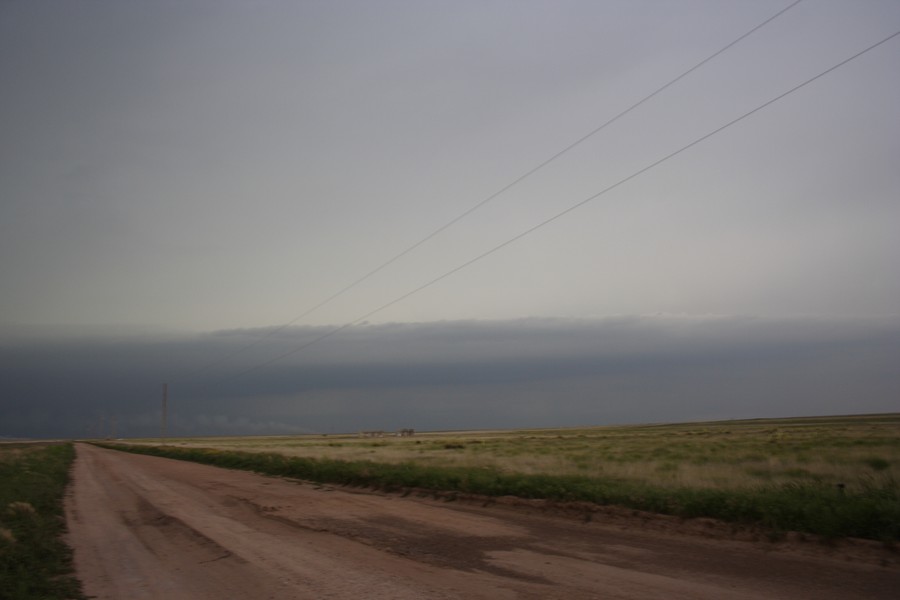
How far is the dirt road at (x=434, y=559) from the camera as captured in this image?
8.92 meters

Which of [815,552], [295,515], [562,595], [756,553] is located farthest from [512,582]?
[295,515]

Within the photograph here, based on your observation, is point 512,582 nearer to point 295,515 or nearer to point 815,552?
point 815,552

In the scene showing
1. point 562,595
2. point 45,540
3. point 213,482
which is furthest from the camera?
point 213,482

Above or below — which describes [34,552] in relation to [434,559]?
above

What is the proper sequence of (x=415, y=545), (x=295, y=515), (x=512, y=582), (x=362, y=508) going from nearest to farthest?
(x=512, y=582)
(x=415, y=545)
(x=295, y=515)
(x=362, y=508)

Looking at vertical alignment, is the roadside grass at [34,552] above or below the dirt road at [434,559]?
above

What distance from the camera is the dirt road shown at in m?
8.92

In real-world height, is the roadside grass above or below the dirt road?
above

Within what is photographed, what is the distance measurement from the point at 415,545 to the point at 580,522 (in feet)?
13.9

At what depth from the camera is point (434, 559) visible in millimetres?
11180

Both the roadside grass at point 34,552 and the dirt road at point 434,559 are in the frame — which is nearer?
the dirt road at point 434,559

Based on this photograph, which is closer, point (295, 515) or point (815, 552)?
point (815, 552)

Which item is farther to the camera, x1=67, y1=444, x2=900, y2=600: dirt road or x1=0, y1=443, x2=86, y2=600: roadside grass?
x1=0, y1=443, x2=86, y2=600: roadside grass

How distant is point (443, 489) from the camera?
20.5 meters
